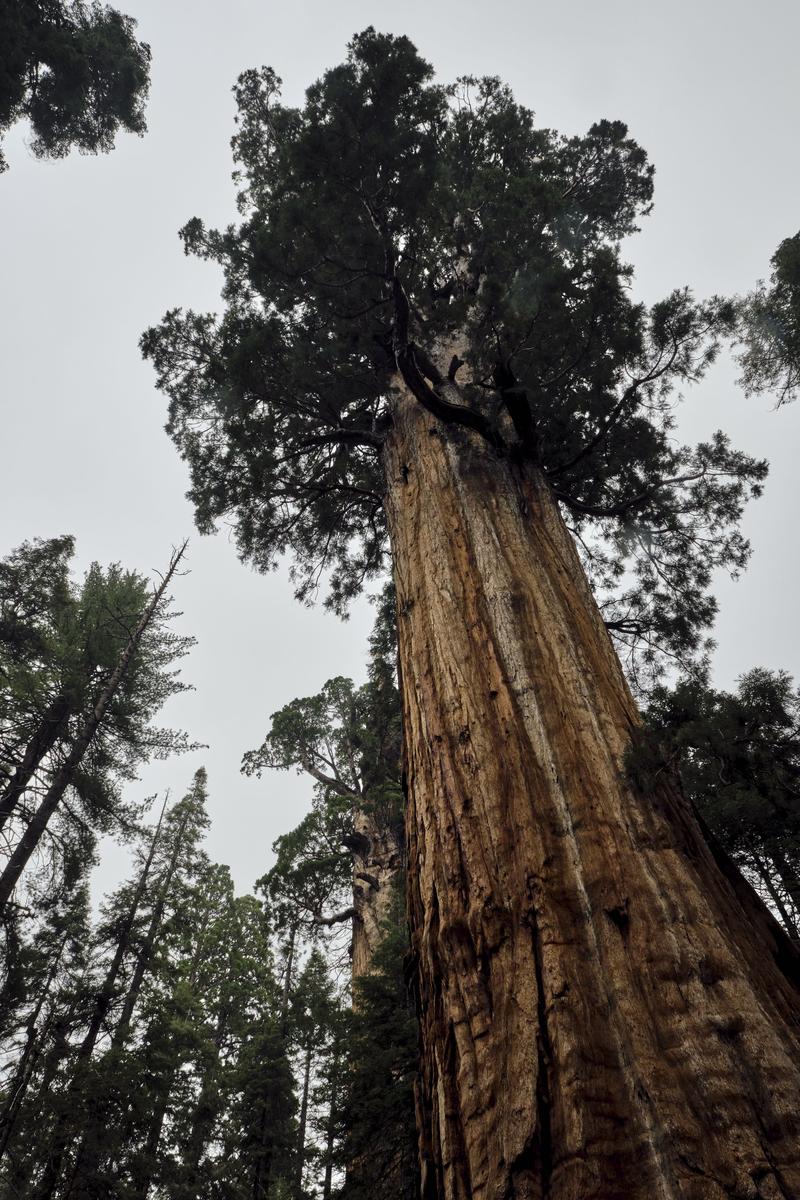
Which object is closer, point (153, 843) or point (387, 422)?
point (387, 422)

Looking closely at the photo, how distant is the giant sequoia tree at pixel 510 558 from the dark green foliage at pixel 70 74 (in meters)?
3.63

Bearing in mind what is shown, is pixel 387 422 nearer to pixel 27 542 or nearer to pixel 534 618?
pixel 534 618

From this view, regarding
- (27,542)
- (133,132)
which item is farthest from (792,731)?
(133,132)

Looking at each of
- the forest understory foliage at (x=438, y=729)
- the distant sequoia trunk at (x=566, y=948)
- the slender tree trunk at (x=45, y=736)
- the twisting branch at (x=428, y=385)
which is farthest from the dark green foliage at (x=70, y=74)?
the distant sequoia trunk at (x=566, y=948)

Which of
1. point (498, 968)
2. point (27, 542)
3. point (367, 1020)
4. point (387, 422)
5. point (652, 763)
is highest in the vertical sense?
point (27, 542)

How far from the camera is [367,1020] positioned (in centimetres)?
678

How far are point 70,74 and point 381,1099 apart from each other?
637 inches

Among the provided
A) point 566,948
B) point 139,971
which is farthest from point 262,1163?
point 566,948

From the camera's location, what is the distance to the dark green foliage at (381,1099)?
573 centimetres

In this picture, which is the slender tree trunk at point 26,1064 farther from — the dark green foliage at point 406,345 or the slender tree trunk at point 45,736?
the dark green foliage at point 406,345

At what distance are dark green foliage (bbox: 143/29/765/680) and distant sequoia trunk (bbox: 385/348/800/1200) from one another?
257cm

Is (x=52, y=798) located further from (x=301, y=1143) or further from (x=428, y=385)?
(x=428, y=385)

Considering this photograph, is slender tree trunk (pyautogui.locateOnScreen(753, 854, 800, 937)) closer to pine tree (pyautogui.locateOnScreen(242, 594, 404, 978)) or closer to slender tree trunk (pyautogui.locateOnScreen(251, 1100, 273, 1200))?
pine tree (pyautogui.locateOnScreen(242, 594, 404, 978))

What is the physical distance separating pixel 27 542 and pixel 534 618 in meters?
14.3
